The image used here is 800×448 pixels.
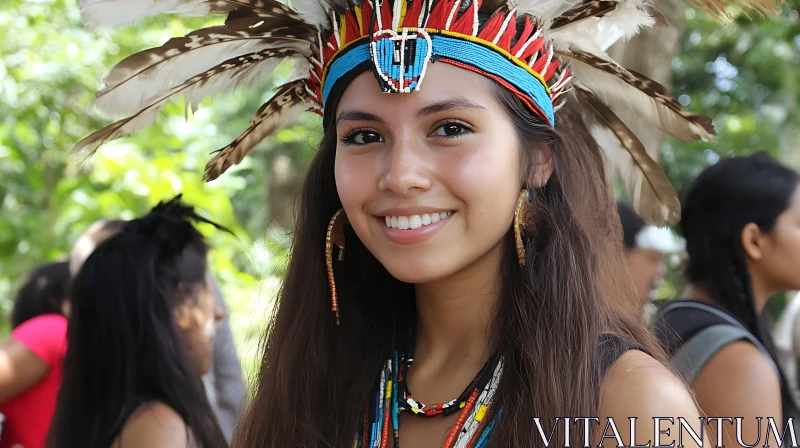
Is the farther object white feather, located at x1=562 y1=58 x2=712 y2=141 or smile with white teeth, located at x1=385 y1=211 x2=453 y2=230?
white feather, located at x1=562 y1=58 x2=712 y2=141

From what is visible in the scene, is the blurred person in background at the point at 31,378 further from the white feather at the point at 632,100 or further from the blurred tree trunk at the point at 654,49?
the blurred tree trunk at the point at 654,49

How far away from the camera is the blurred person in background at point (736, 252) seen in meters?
3.08

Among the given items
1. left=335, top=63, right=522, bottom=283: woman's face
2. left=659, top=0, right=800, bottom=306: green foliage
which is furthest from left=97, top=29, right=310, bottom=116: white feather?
left=659, top=0, right=800, bottom=306: green foliage

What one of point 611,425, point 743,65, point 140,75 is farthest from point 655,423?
point 743,65

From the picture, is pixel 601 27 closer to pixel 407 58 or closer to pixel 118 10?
pixel 407 58

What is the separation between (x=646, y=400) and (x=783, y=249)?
77.6 inches

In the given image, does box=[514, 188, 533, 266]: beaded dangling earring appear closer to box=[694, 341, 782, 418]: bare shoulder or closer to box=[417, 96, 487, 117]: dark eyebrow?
box=[417, 96, 487, 117]: dark eyebrow

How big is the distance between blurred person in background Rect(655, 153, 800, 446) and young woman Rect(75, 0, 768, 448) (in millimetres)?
767

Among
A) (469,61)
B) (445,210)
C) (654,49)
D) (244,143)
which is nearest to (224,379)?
(244,143)

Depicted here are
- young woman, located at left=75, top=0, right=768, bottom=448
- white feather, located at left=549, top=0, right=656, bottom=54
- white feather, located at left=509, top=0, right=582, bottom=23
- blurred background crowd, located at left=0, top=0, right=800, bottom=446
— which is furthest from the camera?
blurred background crowd, located at left=0, top=0, right=800, bottom=446

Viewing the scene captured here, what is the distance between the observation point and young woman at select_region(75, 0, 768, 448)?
6.40 feet

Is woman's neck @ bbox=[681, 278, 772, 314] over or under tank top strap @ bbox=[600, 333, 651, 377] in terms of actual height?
over

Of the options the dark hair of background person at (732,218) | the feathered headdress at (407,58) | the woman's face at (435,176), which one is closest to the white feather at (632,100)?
the feathered headdress at (407,58)

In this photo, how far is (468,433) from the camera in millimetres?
1984
